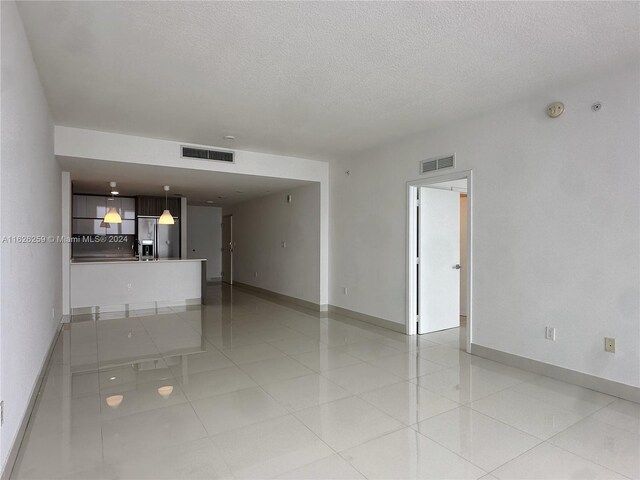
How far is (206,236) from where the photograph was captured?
12195 millimetres

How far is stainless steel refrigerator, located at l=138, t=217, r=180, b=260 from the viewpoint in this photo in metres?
9.26

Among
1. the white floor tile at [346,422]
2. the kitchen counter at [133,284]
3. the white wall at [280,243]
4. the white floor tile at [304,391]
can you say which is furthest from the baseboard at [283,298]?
the white floor tile at [346,422]

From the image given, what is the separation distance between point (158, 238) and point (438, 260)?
691cm

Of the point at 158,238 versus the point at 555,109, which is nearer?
the point at 555,109

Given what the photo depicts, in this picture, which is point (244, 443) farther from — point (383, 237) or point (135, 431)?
point (383, 237)

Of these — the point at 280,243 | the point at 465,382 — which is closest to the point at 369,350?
the point at 465,382

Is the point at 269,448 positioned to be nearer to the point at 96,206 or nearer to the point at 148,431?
the point at 148,431

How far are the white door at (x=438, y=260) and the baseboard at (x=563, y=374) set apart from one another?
112 cm

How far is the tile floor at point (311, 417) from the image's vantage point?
2211 mm

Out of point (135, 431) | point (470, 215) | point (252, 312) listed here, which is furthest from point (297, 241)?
point (135, 431)

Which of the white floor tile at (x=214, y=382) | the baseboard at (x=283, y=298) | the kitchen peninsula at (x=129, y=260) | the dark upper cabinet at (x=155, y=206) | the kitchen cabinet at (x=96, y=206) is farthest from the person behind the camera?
the dark upper cabinet at (x=155, y=206)

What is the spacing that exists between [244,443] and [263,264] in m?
6.82

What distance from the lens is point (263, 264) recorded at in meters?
9.18

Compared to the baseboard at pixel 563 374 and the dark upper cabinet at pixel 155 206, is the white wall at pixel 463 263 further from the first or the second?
the dark upper cabinet at pixel 155 206
